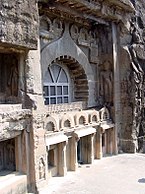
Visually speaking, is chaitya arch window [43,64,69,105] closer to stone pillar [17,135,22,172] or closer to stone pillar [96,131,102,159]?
stone pillar [96,131,102,159]

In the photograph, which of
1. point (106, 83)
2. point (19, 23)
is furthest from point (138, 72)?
point (19, 23)

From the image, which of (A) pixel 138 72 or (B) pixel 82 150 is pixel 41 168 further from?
(A) pixel 138 72

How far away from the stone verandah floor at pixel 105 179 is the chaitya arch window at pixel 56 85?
113 inches

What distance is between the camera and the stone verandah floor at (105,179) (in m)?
7.69

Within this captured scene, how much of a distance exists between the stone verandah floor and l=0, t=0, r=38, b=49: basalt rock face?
14.1 feet

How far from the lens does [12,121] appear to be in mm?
6820

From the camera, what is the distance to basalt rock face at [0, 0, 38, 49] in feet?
20.6

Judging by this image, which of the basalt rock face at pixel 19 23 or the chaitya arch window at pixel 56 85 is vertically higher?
the basalt rock face at pixel 19 23

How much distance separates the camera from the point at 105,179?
861cm

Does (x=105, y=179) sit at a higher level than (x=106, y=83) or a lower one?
lower

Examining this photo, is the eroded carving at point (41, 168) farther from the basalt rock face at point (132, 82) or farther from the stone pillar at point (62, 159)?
the basalt rock face at point (132, 82)

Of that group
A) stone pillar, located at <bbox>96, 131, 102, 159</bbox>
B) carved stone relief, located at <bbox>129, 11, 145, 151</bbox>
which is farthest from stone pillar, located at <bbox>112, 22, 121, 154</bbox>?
stone pillar, located at <bbox>96, 131, 102, 159</bbox>

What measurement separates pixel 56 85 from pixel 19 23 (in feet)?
14.0

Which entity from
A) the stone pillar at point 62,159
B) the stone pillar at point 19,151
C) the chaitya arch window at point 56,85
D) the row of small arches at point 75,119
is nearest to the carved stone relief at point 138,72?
the row of small arches at point 75,119
